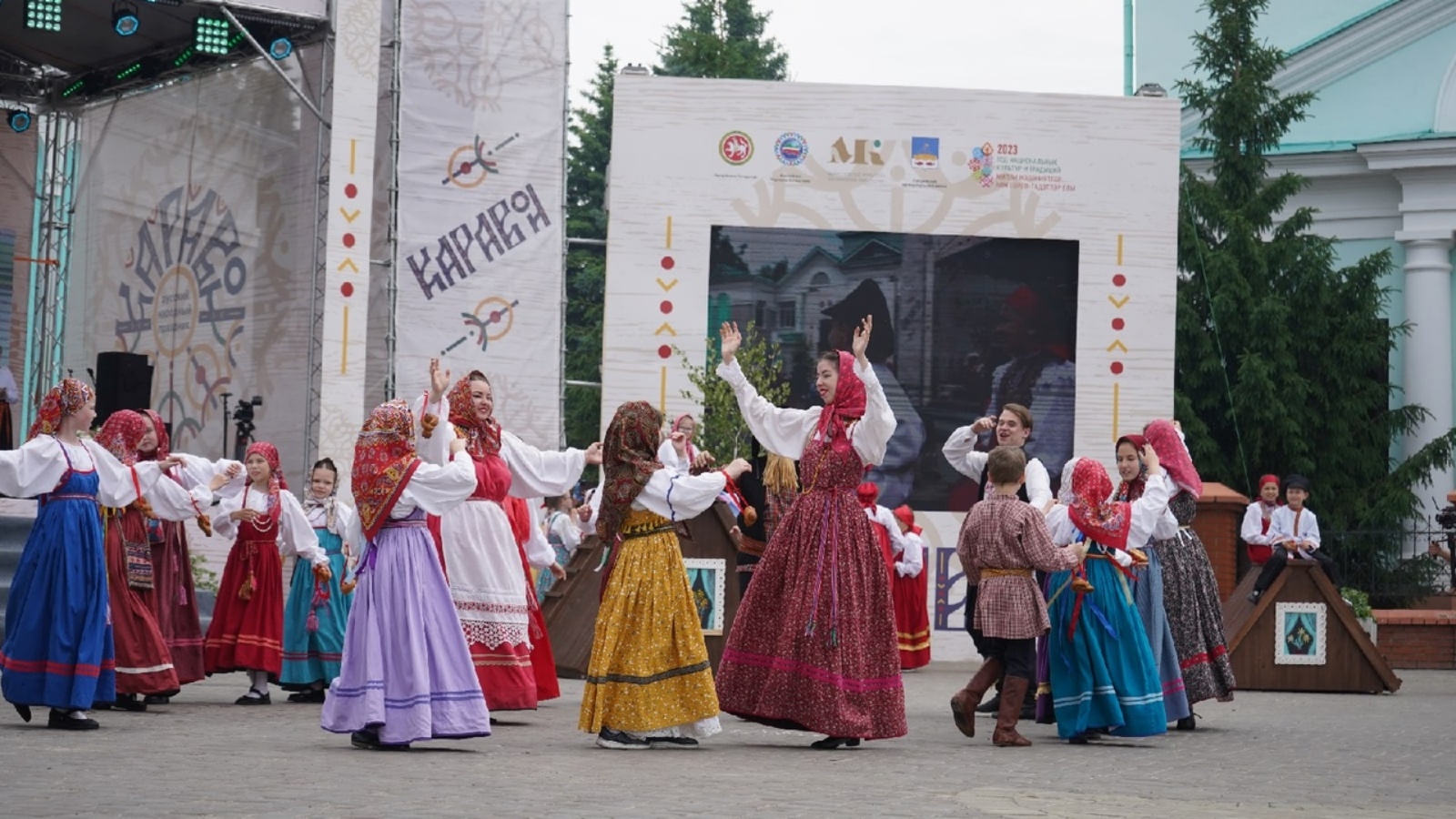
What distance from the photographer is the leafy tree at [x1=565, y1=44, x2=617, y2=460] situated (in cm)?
4288

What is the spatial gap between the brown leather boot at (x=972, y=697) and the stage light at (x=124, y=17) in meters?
12.6

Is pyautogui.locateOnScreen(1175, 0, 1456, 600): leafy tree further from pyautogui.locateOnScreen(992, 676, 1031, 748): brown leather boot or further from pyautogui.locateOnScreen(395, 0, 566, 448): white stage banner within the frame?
pyautogui.locateOnScreen(992, 676, 1031, 748): brown leather boot

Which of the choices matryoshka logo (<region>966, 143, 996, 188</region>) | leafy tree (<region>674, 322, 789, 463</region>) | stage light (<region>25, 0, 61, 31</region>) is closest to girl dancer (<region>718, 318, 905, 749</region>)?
leafy tree (<region>674, 322, 789, 463</region>)

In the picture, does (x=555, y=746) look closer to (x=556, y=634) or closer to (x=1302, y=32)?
(x=556, y=634)

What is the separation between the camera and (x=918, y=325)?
20672 millimetres

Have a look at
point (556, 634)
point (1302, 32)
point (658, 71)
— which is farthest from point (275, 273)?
point (658, 71)

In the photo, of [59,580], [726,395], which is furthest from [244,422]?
[59,580]

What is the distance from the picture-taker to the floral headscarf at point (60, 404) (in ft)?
31.1

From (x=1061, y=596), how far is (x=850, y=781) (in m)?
2.97

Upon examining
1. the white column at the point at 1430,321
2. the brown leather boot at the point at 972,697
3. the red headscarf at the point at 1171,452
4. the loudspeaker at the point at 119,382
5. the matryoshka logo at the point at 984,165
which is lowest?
the brown leather boot at the point at 972,697

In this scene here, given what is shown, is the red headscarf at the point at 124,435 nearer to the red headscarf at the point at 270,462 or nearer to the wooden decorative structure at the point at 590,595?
the red headscarf at the point at 270,462

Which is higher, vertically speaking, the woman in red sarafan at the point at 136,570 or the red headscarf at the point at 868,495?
the red headscarf at the point at 868,495

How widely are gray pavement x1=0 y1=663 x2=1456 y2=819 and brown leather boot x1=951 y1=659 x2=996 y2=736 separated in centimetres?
13

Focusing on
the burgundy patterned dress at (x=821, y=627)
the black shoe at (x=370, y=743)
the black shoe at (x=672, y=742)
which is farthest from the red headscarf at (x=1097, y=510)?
the black shoe at (x=370, y=743)
